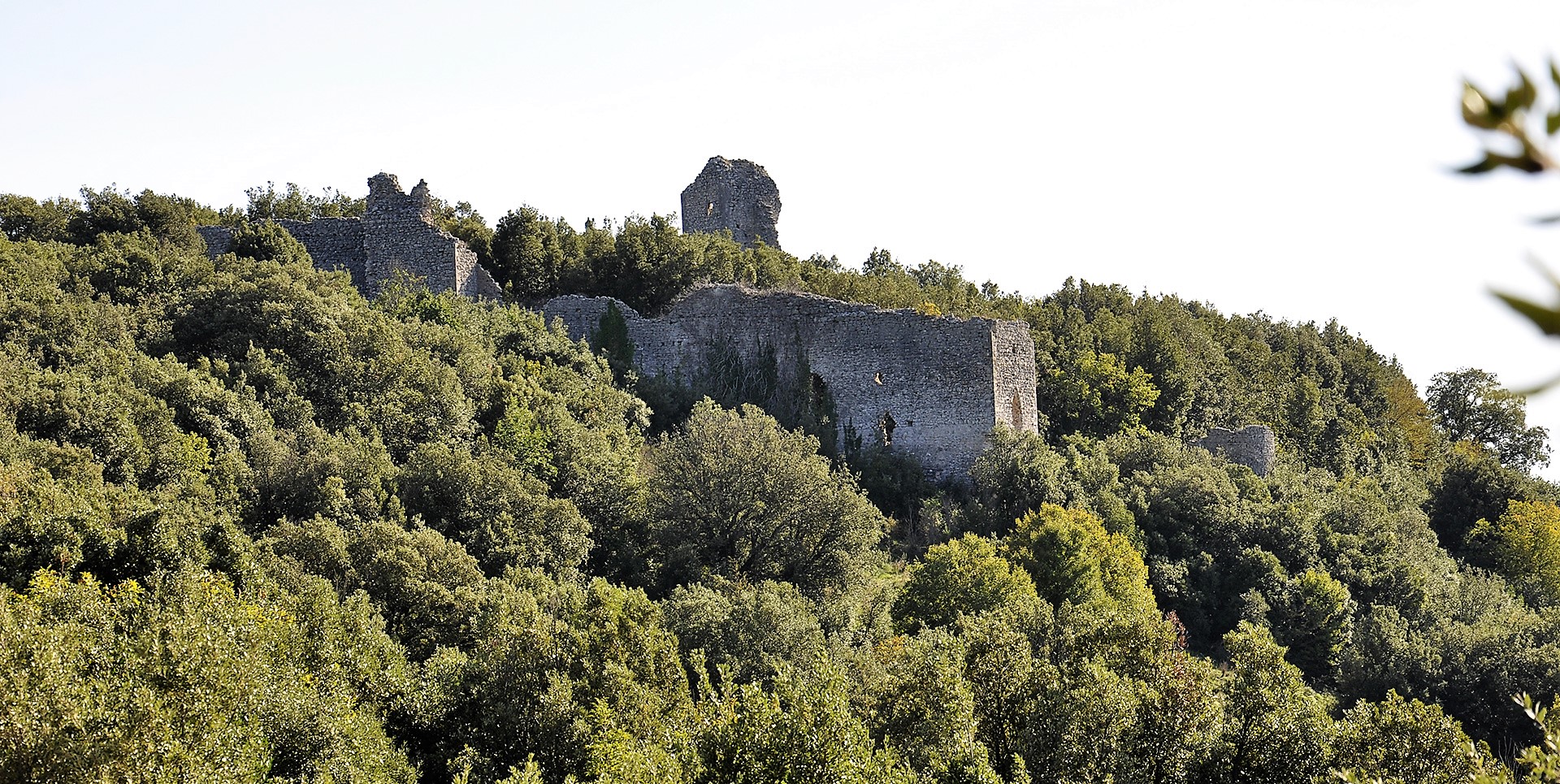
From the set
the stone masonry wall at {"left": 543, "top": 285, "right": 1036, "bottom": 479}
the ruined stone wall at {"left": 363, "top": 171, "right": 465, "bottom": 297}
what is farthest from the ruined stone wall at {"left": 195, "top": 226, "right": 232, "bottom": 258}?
the stone masonry wall at {"left": 543, "top": 285, "right": 1036, "bottom": 479}

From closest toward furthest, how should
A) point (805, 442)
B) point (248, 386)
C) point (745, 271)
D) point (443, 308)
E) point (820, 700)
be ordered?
point (820, 700)
point (248, 386)
point (805, 442)
point (443, 308)
point (745, 271)

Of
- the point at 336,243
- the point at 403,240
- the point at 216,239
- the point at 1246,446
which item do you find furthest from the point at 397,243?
the point at 1246,446

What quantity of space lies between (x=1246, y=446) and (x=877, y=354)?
9.24m

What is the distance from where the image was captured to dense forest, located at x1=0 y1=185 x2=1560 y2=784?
1380 cm

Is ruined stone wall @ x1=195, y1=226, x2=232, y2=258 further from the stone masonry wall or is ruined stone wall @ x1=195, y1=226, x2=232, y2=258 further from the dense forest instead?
the stone masonry wall

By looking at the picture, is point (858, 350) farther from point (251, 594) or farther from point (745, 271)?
point (251, 594)

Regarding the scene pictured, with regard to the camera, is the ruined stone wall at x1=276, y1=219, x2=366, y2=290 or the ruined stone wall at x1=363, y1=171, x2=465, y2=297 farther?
the ruined stone wall at x1=276, y1=219, x2=366, y2=290

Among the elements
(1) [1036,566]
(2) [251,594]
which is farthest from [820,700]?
(1) [1036,566]

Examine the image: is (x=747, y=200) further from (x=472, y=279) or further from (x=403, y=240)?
(x=403, y=240)

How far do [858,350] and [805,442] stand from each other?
4.11 metres

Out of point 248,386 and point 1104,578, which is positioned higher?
point 248,386

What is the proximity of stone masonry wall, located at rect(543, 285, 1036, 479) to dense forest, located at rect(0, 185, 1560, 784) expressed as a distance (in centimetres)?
65

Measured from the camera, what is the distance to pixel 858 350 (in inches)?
1024

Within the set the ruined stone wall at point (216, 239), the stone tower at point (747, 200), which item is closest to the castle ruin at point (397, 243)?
the ruined stone wall at point (216, 239)
